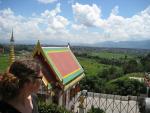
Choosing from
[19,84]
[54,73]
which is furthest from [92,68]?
[19,84]

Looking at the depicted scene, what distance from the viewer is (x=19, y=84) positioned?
270 cm

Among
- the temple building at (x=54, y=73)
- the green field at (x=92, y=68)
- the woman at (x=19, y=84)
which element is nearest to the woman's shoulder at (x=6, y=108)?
the woman at (x=19, y=84)

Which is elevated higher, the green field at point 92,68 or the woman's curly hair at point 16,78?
the woman's curly hair at point 16,78

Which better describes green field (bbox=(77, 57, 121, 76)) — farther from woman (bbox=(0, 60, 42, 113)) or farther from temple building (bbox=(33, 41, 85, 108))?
woman (bbox=(0, 60, 42, 113))

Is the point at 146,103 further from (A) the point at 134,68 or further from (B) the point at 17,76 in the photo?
(A) the point at 134,68

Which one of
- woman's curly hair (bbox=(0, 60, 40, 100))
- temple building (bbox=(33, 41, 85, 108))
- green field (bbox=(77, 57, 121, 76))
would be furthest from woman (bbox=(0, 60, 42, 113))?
green field (bbox=(77, 57, 121, 76))

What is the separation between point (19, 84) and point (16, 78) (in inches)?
2.4

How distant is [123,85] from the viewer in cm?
2911

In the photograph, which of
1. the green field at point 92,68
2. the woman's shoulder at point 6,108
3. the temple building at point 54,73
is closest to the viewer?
the woman's shoulder at point 6,108

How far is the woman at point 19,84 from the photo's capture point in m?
2.66

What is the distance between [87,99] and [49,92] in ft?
31.6

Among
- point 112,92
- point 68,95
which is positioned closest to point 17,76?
point 68,95

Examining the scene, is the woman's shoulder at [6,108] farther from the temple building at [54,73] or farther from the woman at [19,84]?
the temple building at [54,73]

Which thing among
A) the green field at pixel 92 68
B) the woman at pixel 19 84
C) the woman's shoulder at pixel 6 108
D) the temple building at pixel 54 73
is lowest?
the green field at pixel 92 68
